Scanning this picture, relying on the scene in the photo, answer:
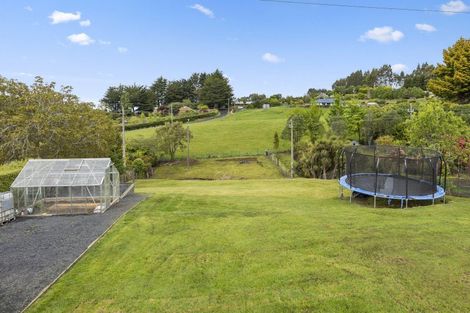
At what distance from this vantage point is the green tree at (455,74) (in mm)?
42781

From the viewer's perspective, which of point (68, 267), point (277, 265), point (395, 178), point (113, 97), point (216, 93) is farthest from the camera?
point (216, 93)

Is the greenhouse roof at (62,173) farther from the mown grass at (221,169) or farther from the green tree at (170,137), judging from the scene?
the green tree at (170,137)

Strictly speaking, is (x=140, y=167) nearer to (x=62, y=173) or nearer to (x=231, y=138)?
(x=231, y=138)

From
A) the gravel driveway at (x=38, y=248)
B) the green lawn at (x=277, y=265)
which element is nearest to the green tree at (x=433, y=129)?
the green lawn at (x=277, y=265)

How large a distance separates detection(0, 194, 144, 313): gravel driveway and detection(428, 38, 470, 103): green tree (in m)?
42.3

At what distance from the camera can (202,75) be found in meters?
131

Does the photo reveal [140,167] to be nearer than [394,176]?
No

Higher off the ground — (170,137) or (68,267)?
(170,137)

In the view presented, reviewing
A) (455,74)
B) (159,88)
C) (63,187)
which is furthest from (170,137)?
(159,88)

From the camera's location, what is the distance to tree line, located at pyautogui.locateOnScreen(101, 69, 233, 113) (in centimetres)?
10519

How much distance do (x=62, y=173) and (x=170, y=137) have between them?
30.0 meters

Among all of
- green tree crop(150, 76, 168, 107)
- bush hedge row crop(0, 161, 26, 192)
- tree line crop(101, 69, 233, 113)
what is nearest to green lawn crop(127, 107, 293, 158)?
bush hedge row crop(0, 161, 26, 192)

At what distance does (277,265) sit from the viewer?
9719mm

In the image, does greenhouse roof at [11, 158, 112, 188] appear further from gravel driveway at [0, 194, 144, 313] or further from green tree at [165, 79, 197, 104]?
green tree at [165, 79, 197, 104]
